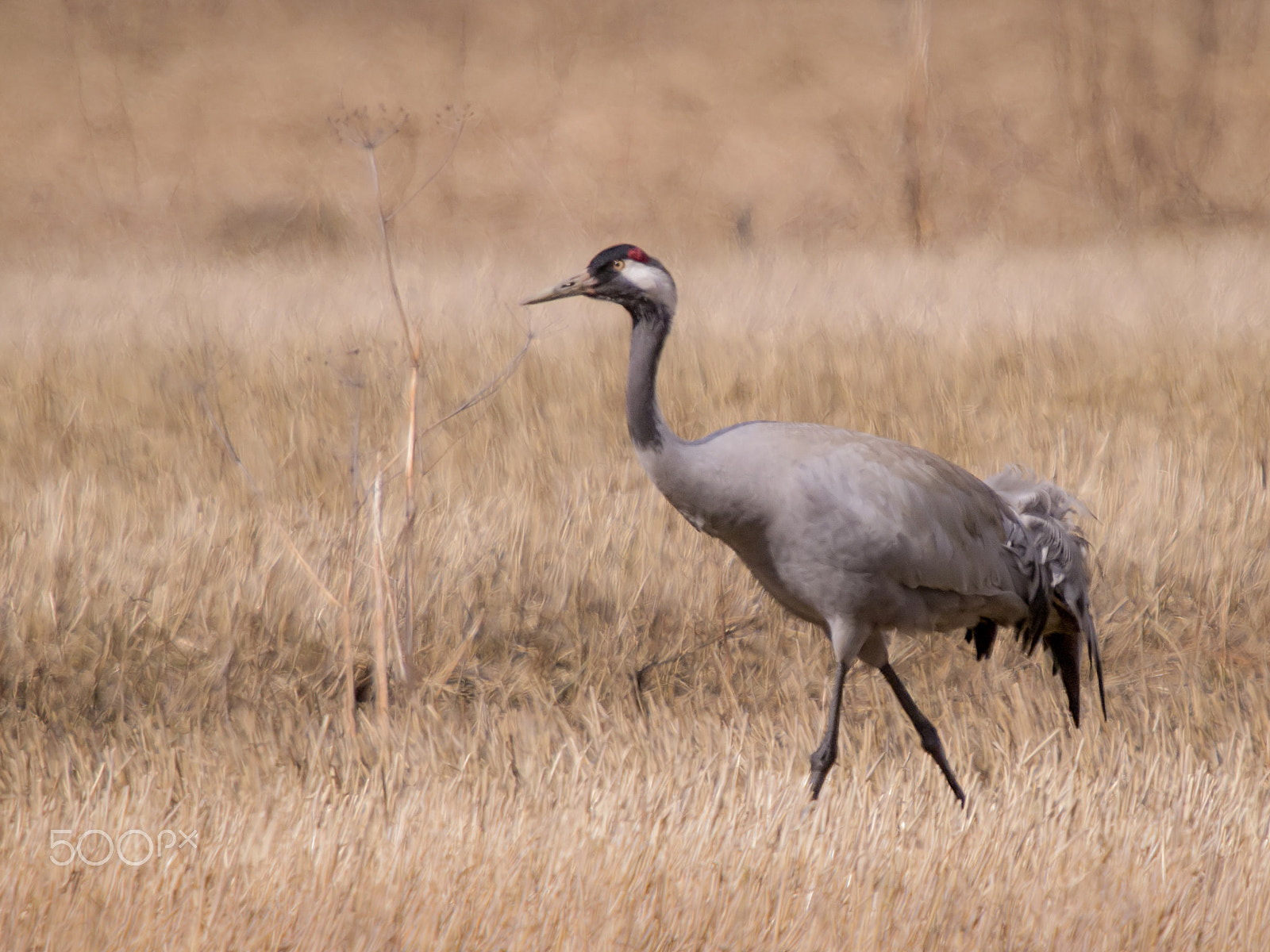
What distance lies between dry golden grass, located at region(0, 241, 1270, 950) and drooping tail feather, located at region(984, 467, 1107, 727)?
0.19 meters

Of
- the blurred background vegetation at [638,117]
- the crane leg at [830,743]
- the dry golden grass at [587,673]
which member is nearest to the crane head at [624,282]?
the dry golden grass at [587,673]

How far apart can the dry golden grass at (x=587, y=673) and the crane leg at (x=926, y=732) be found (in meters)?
0.10

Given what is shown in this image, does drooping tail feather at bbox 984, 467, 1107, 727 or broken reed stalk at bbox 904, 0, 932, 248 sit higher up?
broken reed stalk at bbox 904, 0, 932, 248

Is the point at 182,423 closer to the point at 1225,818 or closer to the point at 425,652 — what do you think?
the point at 425,652

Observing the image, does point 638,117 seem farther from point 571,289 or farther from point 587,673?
point 571,289

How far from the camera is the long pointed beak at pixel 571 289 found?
3238mm

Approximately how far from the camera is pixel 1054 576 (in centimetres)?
380

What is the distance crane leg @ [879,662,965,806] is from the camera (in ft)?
11.4

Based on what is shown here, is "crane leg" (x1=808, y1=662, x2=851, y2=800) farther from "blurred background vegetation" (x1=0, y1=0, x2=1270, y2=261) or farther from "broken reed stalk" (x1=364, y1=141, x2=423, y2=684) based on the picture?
"blurred background vegetation" (x1=0, y1=0, x2=1270, y2=261)

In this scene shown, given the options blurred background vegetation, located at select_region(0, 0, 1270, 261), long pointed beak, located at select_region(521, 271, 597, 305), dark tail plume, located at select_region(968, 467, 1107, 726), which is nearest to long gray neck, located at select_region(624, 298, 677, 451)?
long pointed beak, located at select_region(521, 271, 597, 305)

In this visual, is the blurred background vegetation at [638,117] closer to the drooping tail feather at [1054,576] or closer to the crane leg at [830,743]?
the drooping tail feather at [1054,576]

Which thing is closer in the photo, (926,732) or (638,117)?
(926,732)

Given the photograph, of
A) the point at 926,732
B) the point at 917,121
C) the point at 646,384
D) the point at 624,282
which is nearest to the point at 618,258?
the point at 624,282

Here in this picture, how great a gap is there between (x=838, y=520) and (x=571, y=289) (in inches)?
31.2
